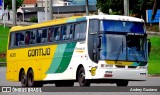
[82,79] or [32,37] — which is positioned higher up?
[32,37]

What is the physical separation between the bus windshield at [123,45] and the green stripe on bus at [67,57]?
1905 mm

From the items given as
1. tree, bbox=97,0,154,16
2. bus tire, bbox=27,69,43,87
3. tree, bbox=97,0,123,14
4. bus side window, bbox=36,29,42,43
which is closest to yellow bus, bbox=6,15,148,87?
bus side window, bbox=36,29,42,43

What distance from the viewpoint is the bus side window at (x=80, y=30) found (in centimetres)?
2875

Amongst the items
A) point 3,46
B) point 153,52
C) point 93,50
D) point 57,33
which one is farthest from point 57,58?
point 3,46

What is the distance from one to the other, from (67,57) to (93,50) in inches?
86.1

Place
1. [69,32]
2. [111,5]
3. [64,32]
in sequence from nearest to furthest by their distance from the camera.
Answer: [69,32] → [64,32] → [111,5]

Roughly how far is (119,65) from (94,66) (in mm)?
1092

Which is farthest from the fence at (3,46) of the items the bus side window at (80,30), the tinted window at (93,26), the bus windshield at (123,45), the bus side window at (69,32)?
the bus windshield at (123,45)

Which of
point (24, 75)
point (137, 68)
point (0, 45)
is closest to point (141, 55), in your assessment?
point (137, 68)

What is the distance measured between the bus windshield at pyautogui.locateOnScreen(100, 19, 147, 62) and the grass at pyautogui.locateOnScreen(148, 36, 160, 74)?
14.5 meters

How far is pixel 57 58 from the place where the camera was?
30828mm

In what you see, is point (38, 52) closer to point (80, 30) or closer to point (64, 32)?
point (64, 32)

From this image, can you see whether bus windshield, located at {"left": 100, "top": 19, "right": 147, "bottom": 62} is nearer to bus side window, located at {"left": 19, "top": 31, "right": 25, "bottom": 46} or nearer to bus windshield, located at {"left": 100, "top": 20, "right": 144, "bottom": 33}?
bus windshield, located at {"left": 100, "top": 20, "right": 144, "bottom": 33}

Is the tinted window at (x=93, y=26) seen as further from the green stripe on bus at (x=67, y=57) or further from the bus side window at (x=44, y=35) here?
the bus side window at (x=44, y=35)
